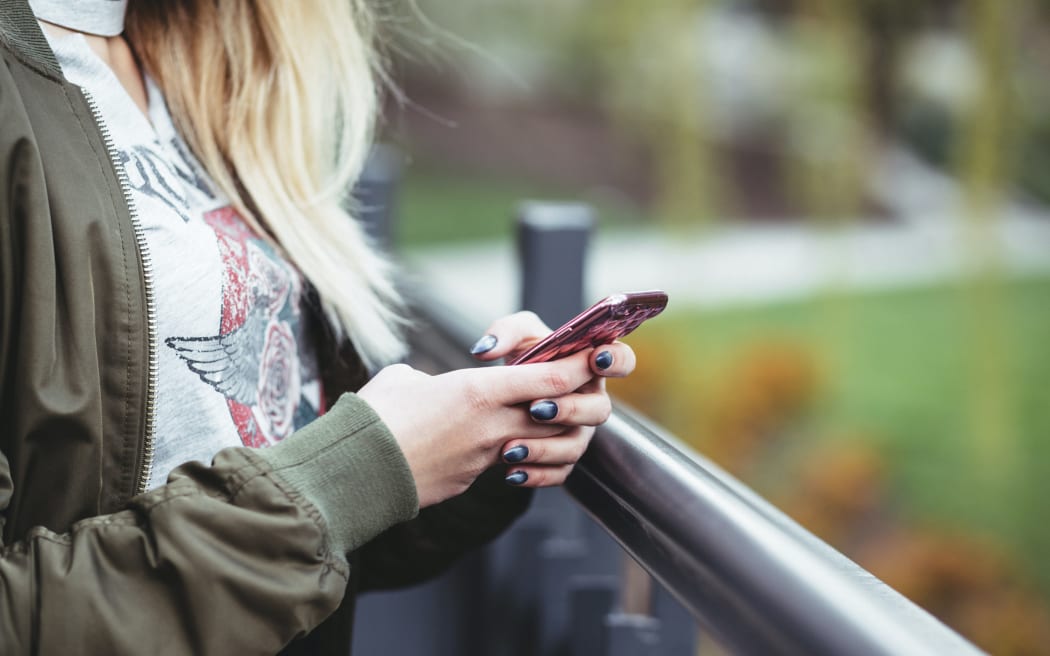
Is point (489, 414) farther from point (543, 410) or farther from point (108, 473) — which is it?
point (108, 473)

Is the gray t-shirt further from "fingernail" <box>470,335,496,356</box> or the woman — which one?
"fingernail" <box>470,335,496,356</box>

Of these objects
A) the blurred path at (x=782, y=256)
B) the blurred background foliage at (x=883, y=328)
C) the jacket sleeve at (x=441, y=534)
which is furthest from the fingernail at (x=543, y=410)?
the blurred path at (x=782, y=256)

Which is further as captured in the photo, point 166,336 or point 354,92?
point 354,92

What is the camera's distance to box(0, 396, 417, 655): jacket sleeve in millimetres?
697

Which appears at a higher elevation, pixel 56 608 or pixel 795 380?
pixel 56 608

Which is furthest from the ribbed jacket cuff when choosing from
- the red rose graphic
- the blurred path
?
the blurred path

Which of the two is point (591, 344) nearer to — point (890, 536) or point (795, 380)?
point (890, 536)

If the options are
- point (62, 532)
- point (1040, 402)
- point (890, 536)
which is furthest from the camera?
point (1040, 402)

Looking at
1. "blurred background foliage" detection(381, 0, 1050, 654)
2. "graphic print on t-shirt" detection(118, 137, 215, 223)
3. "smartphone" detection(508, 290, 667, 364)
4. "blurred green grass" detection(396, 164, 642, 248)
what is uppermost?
"graphic print on t-shirt" detection(118, 137, 215, 223)

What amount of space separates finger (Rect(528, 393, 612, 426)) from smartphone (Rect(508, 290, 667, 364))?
38mm

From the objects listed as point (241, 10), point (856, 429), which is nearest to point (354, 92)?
Answer: point (241, 10)

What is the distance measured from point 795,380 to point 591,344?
4.22 m

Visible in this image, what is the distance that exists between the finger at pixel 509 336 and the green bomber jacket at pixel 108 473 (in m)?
0.17

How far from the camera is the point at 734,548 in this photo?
26.1 inches
